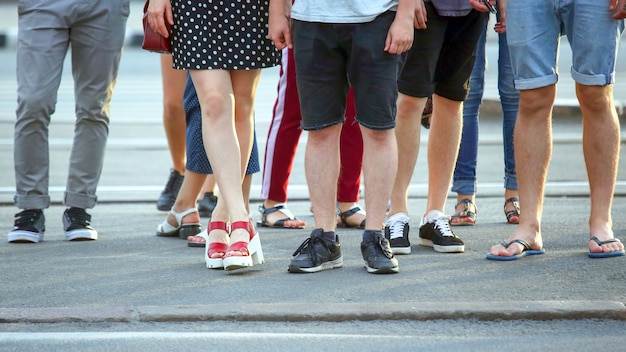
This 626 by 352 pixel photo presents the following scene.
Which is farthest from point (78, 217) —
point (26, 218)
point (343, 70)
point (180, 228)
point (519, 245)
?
point (519, 245)

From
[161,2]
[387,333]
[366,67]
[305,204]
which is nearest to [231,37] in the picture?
[161,2]

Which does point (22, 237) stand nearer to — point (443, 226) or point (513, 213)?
point (443, 226)

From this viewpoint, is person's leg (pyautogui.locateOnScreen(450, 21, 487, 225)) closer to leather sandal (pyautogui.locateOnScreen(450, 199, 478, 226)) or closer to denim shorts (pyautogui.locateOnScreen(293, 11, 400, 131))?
leather sandal (pyautogui.locateOnScreen(450, 199, 478, 226))

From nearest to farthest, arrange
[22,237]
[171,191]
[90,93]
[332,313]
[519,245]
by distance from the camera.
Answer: [332,313]
[519,245]
[22,237]
[90,93]
[171,191]

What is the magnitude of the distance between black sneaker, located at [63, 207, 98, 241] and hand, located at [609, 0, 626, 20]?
115 inches

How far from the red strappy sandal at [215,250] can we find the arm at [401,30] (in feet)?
3.76

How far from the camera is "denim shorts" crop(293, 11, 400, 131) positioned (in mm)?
4613

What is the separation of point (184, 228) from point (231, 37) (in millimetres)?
1376

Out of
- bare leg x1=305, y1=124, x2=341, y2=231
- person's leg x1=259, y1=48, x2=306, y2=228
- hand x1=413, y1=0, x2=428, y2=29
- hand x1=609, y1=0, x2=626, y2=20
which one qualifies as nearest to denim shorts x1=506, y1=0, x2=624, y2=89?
hand x1=609, y1=0, x2=626, y2=20

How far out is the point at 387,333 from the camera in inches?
Result: 151

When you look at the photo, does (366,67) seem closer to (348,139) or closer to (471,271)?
(471,271)

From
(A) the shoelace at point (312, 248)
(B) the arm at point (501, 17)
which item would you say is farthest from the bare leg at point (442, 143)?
(A) the shoelace at point (312, 248)

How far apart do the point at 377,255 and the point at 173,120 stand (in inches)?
91.6

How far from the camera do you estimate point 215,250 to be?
16.2ft
